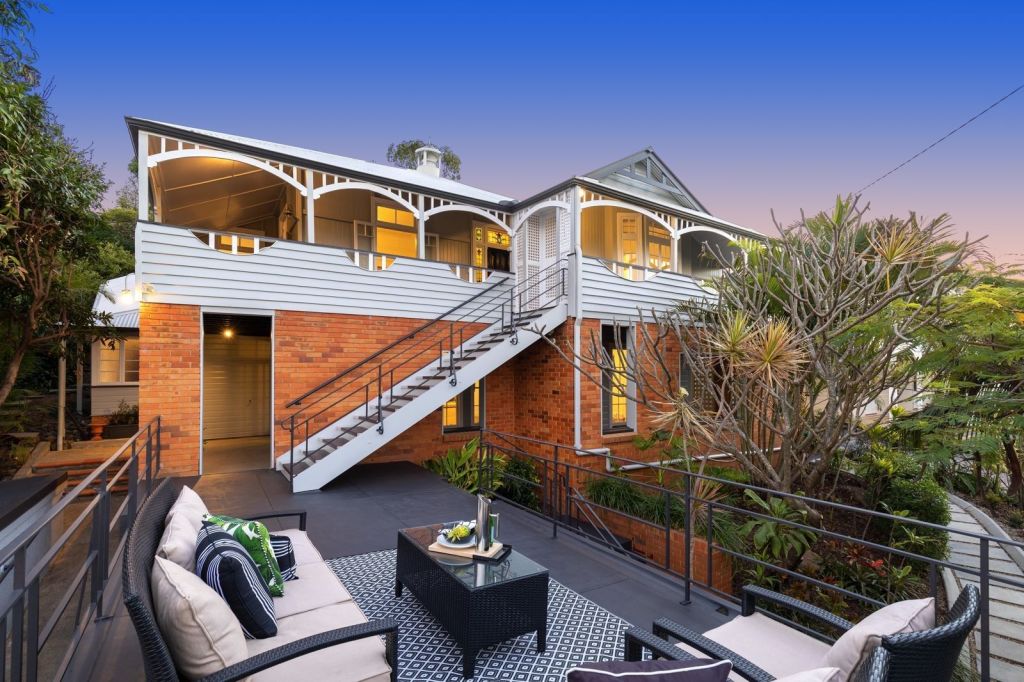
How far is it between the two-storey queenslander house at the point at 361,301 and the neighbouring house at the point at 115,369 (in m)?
2.20

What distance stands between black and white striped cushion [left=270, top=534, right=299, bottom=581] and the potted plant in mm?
11167

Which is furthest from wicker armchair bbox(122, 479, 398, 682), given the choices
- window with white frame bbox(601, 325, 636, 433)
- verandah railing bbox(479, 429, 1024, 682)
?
window with white frame bbox(601, 325, 636, 433)

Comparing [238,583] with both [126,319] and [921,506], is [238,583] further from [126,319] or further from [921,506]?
[126,319]

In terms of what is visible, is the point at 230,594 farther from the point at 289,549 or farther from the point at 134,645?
the point at 134,645

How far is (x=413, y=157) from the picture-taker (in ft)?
100

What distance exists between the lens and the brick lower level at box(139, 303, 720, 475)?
7574 millimetres

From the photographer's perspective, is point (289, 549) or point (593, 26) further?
point (593, 26)

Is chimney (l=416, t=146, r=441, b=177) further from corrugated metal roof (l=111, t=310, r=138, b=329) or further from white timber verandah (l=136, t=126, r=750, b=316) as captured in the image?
corrugated metal roof (l=111, t=310, r=138, b=329)

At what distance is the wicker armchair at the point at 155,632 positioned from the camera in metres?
1.77

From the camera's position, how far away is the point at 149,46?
14664 millimetres

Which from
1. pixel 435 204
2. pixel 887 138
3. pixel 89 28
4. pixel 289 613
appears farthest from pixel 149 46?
pixel 887 138

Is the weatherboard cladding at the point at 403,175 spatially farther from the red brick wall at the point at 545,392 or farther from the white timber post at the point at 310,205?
the red brick wall at the point at 545,392

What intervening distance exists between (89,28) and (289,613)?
21.3m

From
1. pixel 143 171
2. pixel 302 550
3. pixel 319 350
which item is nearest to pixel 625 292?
pixel 319 350
